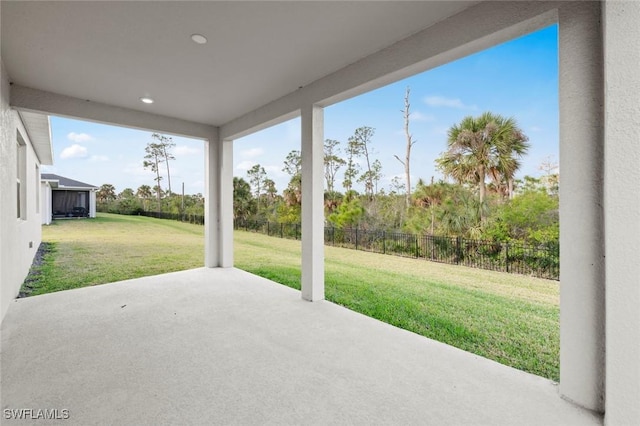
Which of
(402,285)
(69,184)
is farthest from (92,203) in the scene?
(402,285)

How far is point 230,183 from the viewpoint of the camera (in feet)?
18.7

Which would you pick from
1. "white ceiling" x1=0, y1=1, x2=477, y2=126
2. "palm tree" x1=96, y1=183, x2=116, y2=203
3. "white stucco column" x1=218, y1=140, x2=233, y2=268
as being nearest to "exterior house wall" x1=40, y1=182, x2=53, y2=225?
"palm tree" x1=96, y1=183, x2=116, y2=203

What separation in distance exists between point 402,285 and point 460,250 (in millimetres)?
1929

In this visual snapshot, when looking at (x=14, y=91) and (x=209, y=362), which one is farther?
(x=14, y=91)

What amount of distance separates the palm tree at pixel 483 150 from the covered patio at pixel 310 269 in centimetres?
418

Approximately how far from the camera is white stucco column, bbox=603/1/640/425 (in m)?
1.42

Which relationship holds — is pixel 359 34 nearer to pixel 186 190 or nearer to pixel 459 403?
pixel 459 403

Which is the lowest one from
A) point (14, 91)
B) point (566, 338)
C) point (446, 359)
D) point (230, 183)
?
point (446, 359)

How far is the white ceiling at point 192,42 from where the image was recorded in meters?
2.19

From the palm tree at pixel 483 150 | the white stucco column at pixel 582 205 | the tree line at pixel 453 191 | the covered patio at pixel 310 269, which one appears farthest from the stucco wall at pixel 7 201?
the palm tree at pixel 483 150

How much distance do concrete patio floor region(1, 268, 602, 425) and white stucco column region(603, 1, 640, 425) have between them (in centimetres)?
34

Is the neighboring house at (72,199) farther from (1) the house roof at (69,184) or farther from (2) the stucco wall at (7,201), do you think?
(2) the stucco wall at (7,201)

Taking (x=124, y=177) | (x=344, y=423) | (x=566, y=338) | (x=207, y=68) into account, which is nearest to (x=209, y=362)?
(x=344, y=423)

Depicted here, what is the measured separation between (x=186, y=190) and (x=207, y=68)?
47.5 ft
